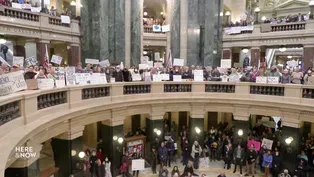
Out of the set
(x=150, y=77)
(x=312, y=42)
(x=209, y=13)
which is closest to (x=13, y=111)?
(x=150, y=77)

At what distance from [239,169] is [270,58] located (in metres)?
19.0

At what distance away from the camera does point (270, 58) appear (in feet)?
100

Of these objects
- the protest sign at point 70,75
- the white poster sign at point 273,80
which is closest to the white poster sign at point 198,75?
the white poster sign at point 273,80

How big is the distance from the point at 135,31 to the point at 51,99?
10552 millimetres

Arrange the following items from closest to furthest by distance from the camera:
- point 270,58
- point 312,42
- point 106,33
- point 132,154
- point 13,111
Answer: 1. point 13,111
2. point 132,154
3. point 106,33
4. point 312,42
5. point 270,58

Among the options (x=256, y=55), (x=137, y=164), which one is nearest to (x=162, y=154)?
(x=137, y=164)

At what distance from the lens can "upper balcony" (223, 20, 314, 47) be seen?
1955cm

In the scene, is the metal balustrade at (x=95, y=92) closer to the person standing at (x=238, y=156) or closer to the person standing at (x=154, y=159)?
the person standing at (x=154, y=159)

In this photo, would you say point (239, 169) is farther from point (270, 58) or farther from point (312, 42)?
point (270, 58)

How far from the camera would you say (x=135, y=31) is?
1888cm

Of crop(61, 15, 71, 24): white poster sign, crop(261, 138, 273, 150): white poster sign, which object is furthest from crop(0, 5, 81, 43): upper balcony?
crop(261, 138, 273, 150): white poster sign

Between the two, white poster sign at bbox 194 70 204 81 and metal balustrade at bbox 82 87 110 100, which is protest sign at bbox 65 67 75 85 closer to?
metal balustrade at bbox 82 87 110 100

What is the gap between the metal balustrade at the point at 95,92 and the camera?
11.6m

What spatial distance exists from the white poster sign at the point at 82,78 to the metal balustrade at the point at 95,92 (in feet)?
1.47
